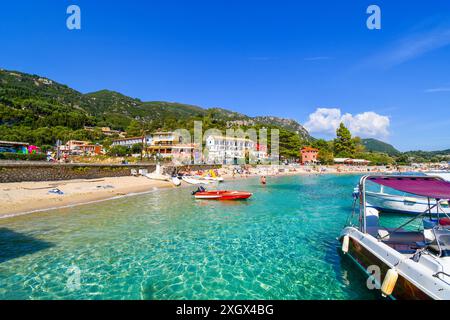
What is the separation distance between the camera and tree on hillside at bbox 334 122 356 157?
116 meters

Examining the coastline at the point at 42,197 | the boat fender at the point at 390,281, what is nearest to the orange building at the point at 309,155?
the coastline at the point at 42,197

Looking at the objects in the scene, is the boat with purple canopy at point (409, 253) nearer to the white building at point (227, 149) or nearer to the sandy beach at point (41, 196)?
the sandy beach at point (41, 196)

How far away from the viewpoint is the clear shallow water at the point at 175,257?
780cm

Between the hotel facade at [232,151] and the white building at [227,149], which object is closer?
the white building at [227,149]

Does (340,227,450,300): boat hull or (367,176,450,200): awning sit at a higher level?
(367,176,450,200): awning

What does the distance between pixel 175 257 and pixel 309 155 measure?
352 ft

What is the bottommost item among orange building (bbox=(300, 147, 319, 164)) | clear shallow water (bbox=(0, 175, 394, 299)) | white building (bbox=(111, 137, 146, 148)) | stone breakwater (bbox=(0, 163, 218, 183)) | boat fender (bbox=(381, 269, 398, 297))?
clear shallow water (bbox=(0, 175, 394, 299))

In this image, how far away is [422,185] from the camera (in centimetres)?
802

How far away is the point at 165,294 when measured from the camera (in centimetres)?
755

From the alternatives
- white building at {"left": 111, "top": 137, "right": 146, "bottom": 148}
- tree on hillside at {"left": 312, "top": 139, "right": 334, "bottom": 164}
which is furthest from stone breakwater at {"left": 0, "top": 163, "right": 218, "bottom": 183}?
tree on hillside at {"left": 312, "top": 139, "right": 334, "bottom": 164}

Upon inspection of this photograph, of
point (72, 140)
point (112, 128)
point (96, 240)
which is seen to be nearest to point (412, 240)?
point (96, 240)

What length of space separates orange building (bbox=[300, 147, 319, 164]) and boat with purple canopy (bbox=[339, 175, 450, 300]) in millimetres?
103298

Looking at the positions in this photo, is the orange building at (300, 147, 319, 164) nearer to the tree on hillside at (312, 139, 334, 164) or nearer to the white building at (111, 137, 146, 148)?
the tree on hillside at (312, 139, 334, 164)

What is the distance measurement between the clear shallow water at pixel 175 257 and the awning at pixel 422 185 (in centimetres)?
360
